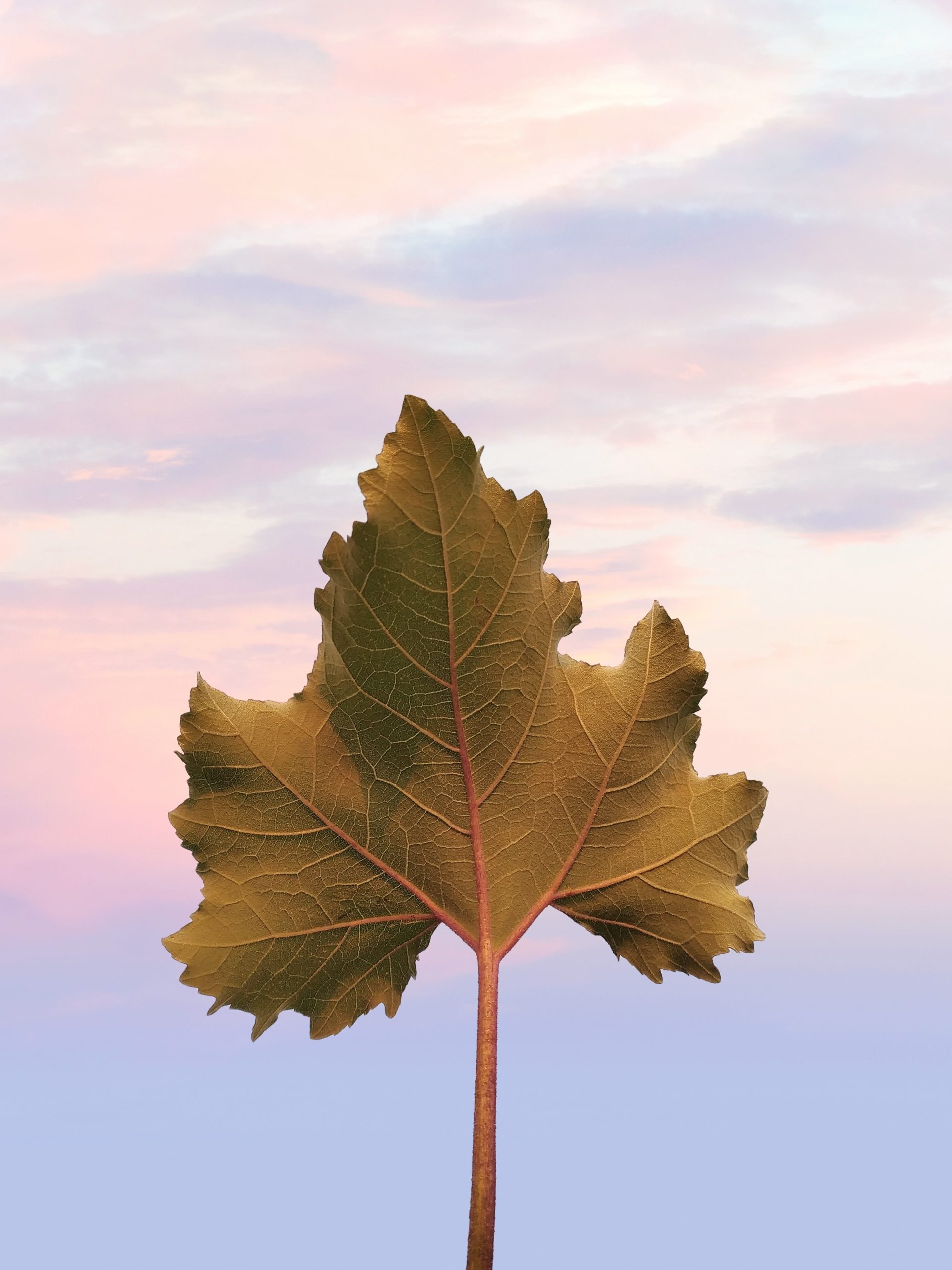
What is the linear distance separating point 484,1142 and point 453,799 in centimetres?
107

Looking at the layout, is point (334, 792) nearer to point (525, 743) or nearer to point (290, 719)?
point (290, 719)

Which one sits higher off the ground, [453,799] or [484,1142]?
[453,799]

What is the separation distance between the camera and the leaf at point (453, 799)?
4.05 m

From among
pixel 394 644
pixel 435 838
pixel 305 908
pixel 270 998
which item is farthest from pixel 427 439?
pixel 270 998

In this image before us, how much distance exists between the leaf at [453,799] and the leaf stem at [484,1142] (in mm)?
263

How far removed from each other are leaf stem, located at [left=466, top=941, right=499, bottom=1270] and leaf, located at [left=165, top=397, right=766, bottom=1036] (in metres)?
0.26

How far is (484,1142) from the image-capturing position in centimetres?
395

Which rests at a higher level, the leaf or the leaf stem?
the leaf

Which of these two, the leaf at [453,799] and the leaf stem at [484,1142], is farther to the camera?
the leaf at [453,799]

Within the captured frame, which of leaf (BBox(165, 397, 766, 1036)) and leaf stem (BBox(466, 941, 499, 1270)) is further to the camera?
leaf (BBox(165, 397, 766, 1036))

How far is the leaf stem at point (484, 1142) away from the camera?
3873 mm

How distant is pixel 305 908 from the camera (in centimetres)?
430

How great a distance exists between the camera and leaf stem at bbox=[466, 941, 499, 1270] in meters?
3.87

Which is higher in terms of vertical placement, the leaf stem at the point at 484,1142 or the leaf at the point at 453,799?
the leaf at the point at 453,799
